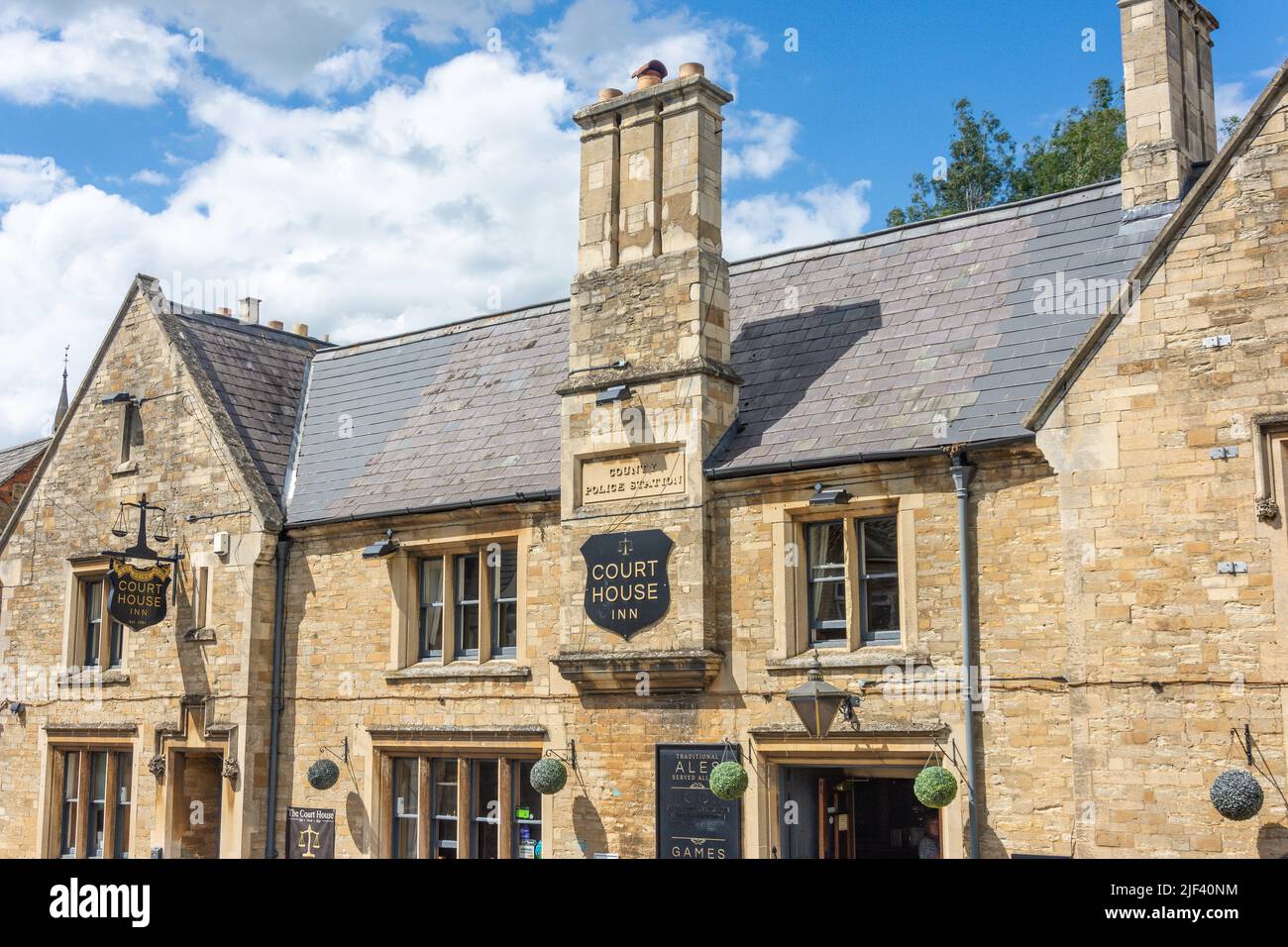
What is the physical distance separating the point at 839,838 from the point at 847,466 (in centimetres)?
431

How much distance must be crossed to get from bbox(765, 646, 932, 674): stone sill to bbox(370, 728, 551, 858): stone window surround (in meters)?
3.62

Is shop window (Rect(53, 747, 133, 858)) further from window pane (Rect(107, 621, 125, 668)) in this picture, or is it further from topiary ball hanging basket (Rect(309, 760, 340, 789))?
topiary ball hanging basket (Rect(309, 760, 340, 789))

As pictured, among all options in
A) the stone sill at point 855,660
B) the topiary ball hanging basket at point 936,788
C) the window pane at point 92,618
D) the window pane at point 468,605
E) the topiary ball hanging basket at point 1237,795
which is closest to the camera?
the topiary ball hanging basket at point 1237,795

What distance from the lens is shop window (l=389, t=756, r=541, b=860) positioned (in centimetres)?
1684

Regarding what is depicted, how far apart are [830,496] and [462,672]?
5.96 metres

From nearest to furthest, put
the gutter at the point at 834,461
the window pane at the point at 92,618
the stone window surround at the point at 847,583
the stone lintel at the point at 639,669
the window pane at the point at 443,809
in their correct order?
the gutter at the point at 834,461 < the stone window surround at the point at 847,583 < the stone lintel at the point at 639,669 < the window pane at the point at 443,809 < the window pane at the point at 92,618

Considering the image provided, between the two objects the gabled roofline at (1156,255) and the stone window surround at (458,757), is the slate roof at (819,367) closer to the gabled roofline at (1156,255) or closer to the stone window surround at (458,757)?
the gabled roofline at (1156,255)

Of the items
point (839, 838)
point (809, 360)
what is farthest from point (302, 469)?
point (839, 838)

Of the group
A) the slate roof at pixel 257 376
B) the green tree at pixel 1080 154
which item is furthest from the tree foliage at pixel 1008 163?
the slate roof at pixel 257 376

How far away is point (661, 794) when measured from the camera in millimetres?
15188

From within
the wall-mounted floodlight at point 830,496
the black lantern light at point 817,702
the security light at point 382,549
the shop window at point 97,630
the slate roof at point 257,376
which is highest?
the slate roof at point 257,376

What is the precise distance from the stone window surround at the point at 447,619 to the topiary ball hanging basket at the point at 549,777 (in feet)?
4.52

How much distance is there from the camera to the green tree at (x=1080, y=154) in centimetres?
3158
